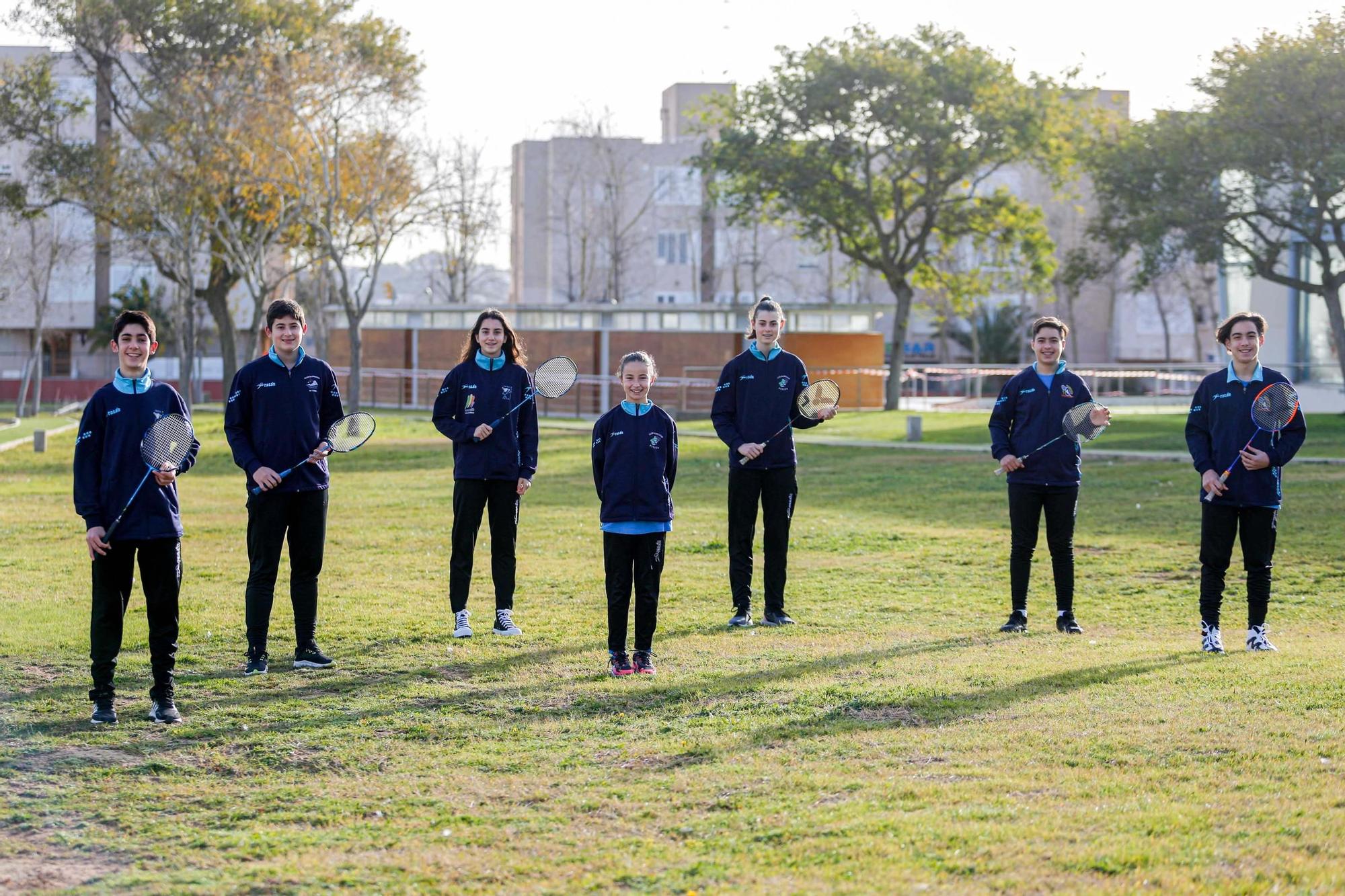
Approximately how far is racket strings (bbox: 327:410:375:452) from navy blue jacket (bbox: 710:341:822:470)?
2.41 m

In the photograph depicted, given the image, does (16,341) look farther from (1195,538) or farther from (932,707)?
(932,707)

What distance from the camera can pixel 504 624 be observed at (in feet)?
33.4

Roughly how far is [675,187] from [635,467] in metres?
68.2

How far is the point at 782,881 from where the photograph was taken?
16.8 feet

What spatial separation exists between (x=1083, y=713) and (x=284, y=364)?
479 centimetres

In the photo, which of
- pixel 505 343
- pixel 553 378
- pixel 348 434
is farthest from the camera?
pixel 553 378

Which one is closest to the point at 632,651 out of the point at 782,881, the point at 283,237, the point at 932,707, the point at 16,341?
the point at 932,707

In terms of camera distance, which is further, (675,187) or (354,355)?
(675,187)

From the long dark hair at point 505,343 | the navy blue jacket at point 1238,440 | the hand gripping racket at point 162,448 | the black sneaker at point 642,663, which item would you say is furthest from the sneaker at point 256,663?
the navy blue jacket at point 1238,440

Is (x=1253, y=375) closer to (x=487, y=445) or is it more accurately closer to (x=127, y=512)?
(x=487, y=445)

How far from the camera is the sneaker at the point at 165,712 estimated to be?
24.8 ft

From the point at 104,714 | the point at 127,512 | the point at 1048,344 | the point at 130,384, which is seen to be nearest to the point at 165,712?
the point at 104,714

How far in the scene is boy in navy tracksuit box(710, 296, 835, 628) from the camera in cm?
1054

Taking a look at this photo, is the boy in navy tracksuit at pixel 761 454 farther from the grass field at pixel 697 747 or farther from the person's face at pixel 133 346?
the person's face at pixel 133 346
